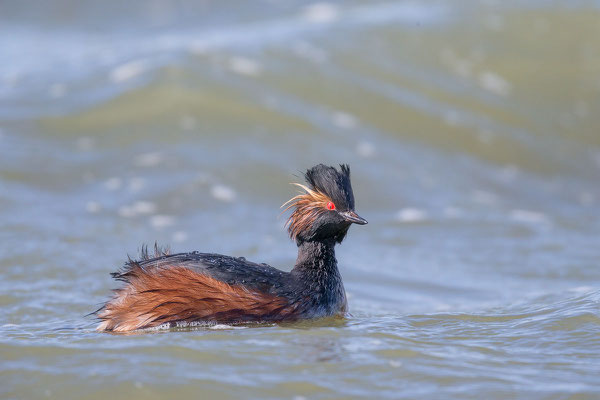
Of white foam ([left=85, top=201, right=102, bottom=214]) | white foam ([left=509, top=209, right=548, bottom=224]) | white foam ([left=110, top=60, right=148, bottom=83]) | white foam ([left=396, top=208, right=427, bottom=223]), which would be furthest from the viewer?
white foam ([left=110, top=60, right=148, bottom=83])

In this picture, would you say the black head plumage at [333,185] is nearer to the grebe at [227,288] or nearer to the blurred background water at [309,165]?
the grebe at [227,288]

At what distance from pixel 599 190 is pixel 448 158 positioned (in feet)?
8.07

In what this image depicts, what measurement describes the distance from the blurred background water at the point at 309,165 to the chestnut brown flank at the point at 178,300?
6.8 inches

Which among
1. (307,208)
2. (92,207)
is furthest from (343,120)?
(307,208)

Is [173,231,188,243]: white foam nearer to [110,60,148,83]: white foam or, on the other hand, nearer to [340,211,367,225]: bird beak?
[340,211,367,225]: bird beak

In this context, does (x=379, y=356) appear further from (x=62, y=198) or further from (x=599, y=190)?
(x=599, y=190)

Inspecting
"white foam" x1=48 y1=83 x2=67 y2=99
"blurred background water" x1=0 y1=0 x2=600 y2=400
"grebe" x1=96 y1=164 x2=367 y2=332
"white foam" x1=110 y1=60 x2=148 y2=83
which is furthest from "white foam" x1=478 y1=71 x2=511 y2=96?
"grebe" x1=96 y1=164 x2=367 y2=332

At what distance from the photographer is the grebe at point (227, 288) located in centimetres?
653

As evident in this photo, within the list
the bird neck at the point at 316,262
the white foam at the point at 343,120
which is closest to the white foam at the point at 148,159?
the white foam at the point at 343,120

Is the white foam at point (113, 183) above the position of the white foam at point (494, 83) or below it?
below

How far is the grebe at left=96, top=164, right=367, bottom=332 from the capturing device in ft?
21.4

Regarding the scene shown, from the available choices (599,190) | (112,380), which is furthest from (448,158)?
(112,380)

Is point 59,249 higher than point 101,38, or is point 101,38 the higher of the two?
point 101,38

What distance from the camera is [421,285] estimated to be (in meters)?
9.89
